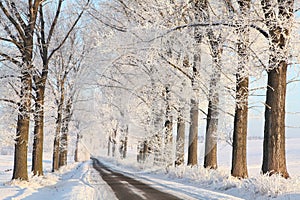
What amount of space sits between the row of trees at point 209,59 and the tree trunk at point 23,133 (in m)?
3.45

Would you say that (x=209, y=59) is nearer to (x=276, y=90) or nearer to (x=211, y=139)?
(x=211, y=139)

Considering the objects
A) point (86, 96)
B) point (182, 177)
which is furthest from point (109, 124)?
point (182, 177)

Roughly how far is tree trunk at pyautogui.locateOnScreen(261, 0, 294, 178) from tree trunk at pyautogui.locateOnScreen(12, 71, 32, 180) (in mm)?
9278

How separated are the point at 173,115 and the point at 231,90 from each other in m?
7.15

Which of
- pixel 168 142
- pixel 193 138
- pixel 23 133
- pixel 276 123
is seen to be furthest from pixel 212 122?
pixel 23 133

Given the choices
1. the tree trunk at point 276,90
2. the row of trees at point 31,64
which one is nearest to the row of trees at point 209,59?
the tree trunk at point 276,90

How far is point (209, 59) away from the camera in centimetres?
1720

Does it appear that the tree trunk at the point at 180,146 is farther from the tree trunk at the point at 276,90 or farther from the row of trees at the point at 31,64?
the tree trunk at the point at 276,90

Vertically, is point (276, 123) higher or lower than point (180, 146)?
higher

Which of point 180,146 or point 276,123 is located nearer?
point 276,123

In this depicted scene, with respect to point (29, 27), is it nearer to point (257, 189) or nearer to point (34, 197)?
point (34, 197)

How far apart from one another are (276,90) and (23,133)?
32.3 ft

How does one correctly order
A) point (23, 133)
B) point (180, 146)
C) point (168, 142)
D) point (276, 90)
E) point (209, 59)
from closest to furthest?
point (276, 90) < point (23, 133) < point (209, 59) < point (180, 146) < point (168, 142)

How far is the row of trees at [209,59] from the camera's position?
36.2 ft
